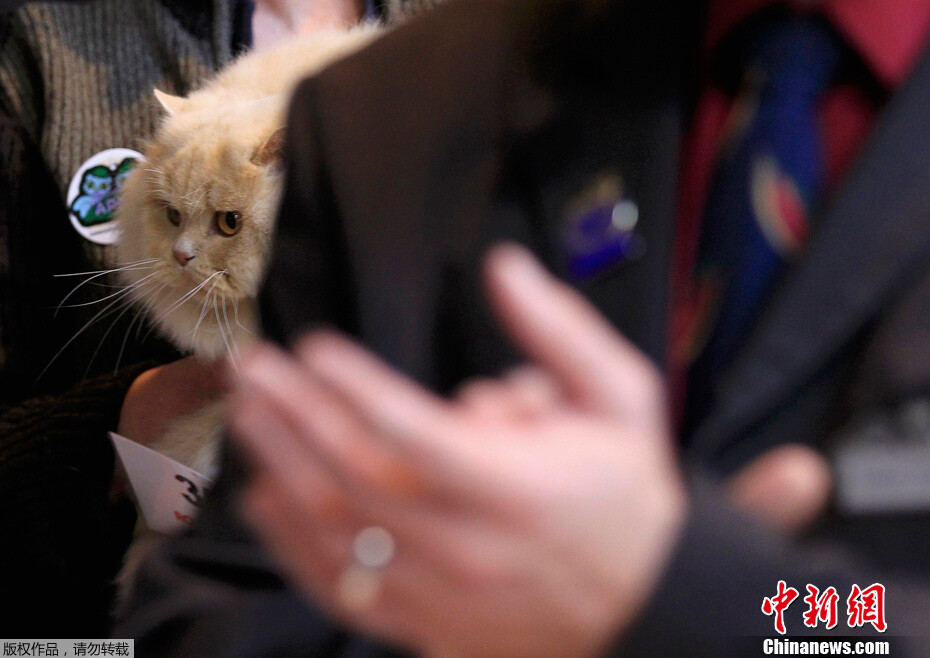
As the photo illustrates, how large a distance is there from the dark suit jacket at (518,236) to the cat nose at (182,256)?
1.43 feet

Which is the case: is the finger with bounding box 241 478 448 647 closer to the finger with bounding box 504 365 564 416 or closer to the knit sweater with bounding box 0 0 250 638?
the finger with bounding box 504 365 564 416

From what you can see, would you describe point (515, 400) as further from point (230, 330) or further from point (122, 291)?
point (122, 291)

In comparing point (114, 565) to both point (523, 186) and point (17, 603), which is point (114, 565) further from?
point (523, 186)

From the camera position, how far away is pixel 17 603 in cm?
116

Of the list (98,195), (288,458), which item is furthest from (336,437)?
(98,195)

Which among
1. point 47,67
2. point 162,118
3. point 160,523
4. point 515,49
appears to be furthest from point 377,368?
point 47,67

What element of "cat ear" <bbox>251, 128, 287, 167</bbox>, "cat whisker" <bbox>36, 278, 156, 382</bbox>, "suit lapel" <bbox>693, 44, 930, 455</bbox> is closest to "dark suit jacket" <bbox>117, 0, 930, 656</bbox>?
"suit lapel" <bbox>693, 44, 930, 455</bbox>

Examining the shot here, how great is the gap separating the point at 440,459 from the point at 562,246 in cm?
27

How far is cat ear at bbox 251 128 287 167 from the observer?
3.32 ft

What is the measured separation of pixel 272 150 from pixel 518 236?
0.52 meters

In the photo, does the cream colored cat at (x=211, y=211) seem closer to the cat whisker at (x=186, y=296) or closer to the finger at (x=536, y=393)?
the cat whisker at (x=186, y=296)

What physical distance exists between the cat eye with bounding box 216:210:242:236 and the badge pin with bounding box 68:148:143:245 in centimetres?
29

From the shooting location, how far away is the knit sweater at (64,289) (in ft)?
3.77

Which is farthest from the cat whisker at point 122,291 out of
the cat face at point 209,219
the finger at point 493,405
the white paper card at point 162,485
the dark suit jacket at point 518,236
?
the finger at point 493,405
